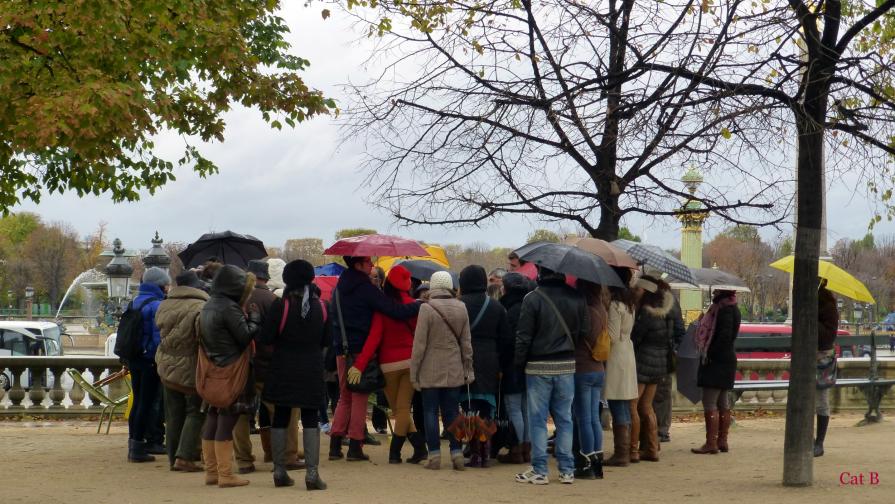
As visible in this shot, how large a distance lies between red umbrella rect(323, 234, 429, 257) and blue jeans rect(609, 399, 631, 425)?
2417 mm

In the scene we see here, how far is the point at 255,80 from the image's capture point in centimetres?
1723

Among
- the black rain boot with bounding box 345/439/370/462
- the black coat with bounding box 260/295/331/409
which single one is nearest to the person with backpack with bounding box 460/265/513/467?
the black rain boot with bounding box 345/439/370/462

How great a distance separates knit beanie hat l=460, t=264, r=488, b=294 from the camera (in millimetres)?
10836

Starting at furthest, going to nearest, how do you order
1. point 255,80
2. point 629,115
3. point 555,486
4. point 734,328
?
point 255,80 < point 734,328 < point 555,486 < point 629,115

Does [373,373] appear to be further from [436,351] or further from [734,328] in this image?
[734,328]

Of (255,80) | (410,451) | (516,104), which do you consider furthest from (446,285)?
(255,80)

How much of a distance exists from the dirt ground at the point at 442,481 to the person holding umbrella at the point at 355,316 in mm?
439

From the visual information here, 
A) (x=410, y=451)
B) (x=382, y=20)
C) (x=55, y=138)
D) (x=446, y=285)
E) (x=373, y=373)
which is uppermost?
(x=382, y=20)

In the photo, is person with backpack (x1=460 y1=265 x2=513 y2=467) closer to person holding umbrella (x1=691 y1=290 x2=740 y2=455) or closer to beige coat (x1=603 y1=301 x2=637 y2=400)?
beige coat (x1=603 y1=301 x2=637 y2=400)

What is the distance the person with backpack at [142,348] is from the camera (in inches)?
444

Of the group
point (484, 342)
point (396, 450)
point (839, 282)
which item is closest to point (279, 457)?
point (396, 450)

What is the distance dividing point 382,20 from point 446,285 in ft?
11.1

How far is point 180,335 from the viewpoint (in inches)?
398

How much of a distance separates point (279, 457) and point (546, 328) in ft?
8.08
